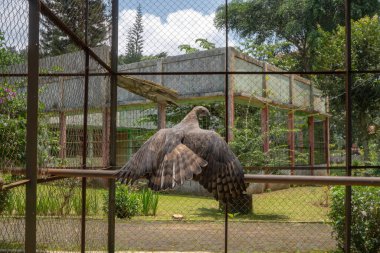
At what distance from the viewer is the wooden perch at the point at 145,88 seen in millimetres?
5574

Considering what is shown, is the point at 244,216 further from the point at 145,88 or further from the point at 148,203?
the point at 145,88

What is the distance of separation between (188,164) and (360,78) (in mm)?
11086

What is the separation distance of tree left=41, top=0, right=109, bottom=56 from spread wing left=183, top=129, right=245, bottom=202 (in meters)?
1.59

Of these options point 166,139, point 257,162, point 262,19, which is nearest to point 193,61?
point 257,162

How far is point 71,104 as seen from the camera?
13.3 ft

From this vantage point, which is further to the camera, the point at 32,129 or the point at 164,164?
the point at 164,164

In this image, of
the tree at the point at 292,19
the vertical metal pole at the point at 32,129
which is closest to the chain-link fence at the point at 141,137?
the vertical metal pole at the point at 32,129

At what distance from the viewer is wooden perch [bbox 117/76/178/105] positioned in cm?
557

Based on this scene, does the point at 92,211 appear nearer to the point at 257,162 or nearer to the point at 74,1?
the point at 74,1

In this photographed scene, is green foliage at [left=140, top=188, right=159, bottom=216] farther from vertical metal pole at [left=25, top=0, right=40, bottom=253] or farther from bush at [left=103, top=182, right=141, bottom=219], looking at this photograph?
vertical metal pole at [left=25, top=0, right=40, bottom=253]

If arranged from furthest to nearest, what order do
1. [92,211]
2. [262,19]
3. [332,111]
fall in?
1. [262,19]
2. [332,111]
3. [92,211]

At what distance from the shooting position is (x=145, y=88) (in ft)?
19.4

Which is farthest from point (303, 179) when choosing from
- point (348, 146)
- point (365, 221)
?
point (365, 221)

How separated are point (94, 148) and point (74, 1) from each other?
1.68 m
